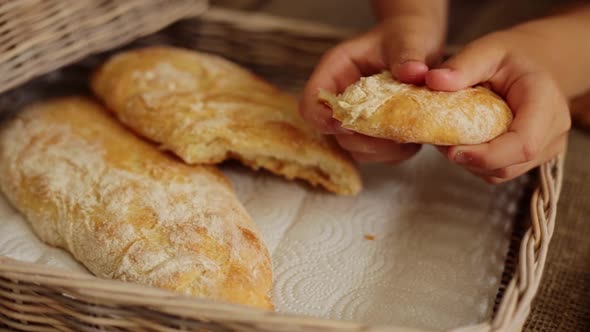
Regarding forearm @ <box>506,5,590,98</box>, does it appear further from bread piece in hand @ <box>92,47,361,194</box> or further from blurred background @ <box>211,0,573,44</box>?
blurred background @ <box>211,0,573,44</box>

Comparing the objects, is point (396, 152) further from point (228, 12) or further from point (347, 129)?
point (228, 12)

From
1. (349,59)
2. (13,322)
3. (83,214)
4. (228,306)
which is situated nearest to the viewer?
(228,306)

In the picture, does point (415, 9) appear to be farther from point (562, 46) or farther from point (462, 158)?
point (462, 158)

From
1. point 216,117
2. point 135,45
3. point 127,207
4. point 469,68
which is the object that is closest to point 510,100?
point 469,68

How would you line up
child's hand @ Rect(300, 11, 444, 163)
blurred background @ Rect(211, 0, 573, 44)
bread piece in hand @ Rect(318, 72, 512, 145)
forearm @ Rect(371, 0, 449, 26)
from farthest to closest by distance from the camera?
blurred background @ Rect(211, 0, 573, 44), forearm @ Rect(371, 0, 449, 26), child's hand @ Rect(300, 11, 444, 163), bread piece in hand @ Rect(318, 72, 512, 145)

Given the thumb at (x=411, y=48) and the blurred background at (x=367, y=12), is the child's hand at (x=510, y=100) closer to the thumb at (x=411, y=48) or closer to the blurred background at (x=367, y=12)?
the thumb at (x=411, y=48)

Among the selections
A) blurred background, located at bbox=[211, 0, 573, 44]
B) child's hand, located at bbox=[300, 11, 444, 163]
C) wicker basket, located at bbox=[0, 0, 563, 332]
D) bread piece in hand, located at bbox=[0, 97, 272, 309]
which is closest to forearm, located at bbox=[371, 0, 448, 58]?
child's hand, located at bbox=[300, 11, 444, 163]

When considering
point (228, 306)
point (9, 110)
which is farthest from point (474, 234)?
point (9, 110)
